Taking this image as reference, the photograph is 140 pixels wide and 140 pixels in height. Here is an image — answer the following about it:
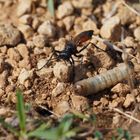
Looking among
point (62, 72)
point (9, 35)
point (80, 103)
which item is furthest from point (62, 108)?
point (9, 35)

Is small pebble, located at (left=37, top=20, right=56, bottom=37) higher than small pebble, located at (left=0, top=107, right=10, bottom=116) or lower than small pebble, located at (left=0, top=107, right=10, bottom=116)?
higher

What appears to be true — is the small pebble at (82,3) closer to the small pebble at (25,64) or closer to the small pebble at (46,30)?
the small pebble at (46,30)

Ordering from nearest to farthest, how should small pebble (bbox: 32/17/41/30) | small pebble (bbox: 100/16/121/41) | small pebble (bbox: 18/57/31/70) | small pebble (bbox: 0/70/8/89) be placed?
1. small pebble (bbox: 0/70/8/89)
2. small pebble (bbox: 18/57/31/70)
3. small pebble (bbox: 100/16/121/41)
4. small pebble (bbox: 32/17/41/30)

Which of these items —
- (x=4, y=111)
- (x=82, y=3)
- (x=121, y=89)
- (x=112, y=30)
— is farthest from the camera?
(x=82, y=3)

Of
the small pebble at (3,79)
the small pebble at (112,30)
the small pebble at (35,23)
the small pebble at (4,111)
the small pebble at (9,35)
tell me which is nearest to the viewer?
A: the small pebble at (4,111)

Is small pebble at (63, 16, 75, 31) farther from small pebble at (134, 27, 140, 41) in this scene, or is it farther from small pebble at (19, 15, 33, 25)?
small pebble at (134, 27, 140, 41)

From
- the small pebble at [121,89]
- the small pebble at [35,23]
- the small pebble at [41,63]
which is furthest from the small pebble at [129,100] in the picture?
the small pebble at [35,23]

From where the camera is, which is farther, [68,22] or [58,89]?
[68,22]

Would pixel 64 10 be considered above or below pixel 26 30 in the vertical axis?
above

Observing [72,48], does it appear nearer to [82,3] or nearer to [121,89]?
[121,89]

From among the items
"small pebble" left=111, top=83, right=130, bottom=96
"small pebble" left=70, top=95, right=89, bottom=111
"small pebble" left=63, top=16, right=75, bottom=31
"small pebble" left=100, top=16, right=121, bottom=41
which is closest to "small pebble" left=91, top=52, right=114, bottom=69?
"small pebble" left=111, top=83, right=130, bottom=96

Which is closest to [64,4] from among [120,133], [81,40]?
[81,40]
